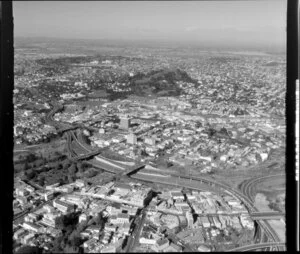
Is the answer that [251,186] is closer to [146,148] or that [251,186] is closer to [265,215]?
[265,215]

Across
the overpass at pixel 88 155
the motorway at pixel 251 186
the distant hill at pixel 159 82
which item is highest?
the distant hill at pixel 159 82

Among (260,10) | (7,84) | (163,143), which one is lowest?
(163,143)

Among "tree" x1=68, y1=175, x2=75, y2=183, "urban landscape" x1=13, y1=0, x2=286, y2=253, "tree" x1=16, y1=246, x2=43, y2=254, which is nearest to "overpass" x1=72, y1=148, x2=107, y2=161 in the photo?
"urban landscape" x1=13, y1=0, x2=286, y2=253

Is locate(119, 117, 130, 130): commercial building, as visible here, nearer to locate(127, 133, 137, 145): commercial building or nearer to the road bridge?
locate(127, 133, 137, 145): commercial building

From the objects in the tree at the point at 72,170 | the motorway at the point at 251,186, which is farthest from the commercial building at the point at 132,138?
the motorway at the point at 251,186

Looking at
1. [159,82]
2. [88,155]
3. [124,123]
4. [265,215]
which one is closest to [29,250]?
[88,155]

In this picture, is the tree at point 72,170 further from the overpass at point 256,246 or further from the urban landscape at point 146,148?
the overpass at point 256,246

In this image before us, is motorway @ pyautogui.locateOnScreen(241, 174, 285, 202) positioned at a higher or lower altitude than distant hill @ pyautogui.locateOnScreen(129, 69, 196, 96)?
lower

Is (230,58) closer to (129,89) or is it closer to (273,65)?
(273,65)

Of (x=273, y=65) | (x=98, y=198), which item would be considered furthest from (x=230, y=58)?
(x=98, y=198)
